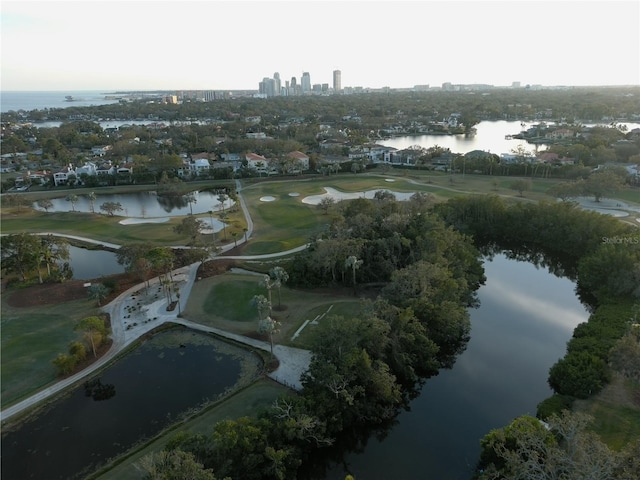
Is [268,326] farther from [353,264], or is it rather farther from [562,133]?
[562,133]

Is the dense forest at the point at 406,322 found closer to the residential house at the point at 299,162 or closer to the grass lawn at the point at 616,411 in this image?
the grass lawn at the point at 616,411

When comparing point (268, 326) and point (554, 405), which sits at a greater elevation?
point (268, 326)

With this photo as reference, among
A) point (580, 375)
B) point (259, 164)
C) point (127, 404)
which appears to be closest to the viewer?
point (580, 375)

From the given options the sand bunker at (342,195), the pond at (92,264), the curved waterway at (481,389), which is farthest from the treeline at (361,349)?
the sand bunker at (342,195)

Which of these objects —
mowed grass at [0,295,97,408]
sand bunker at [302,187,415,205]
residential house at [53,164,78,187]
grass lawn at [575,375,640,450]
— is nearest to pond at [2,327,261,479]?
mowed grass at [0,295,97,408]

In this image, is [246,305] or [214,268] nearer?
[246,305]

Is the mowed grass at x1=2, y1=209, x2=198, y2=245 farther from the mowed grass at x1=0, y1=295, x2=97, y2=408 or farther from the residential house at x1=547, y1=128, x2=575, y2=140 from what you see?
the residential house at x1=547, y1=128, x2=575, y2=140

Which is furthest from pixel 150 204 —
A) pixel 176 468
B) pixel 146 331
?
pixel 176 468

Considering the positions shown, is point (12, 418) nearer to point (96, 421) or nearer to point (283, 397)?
point (96, 421)
